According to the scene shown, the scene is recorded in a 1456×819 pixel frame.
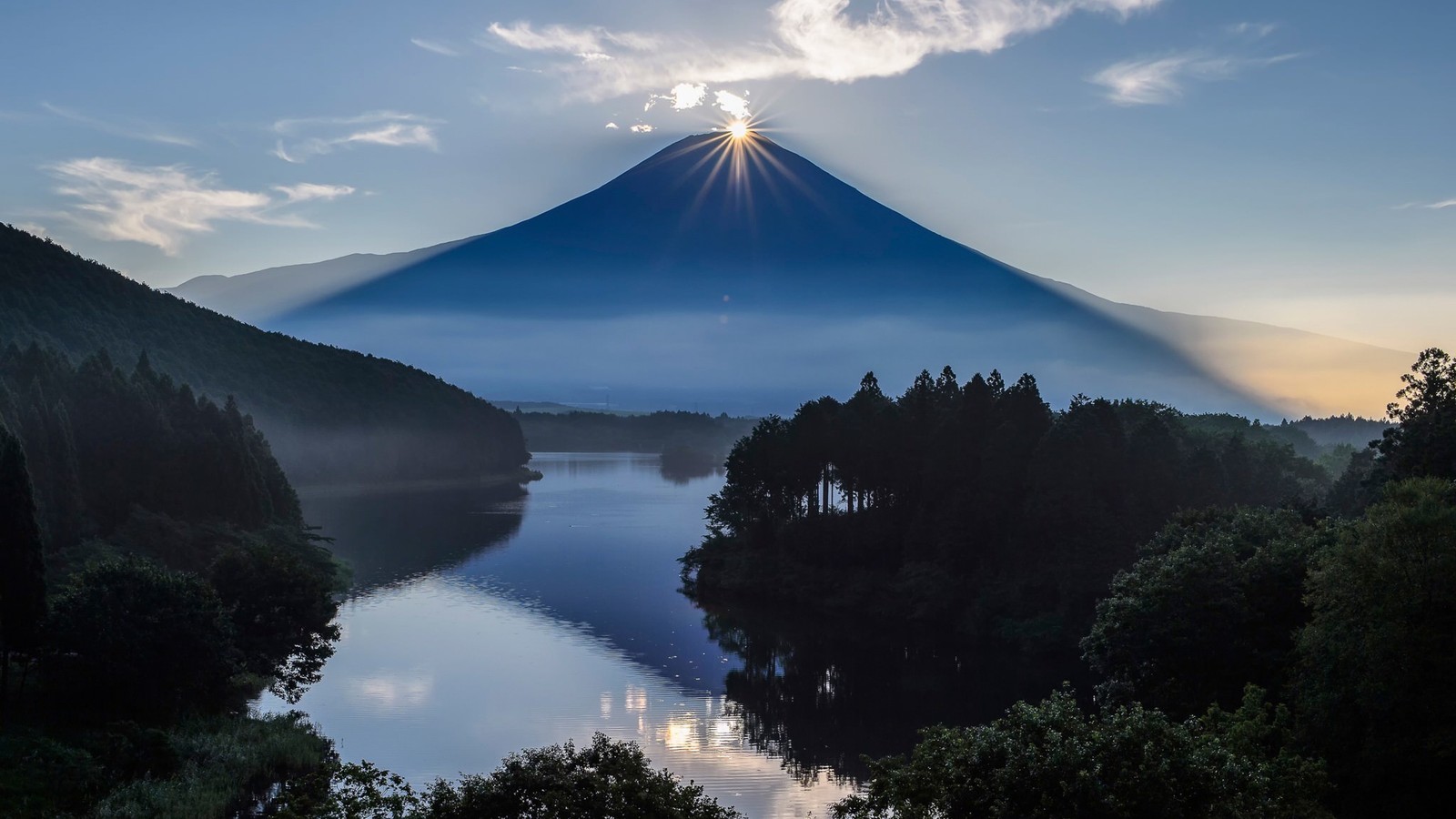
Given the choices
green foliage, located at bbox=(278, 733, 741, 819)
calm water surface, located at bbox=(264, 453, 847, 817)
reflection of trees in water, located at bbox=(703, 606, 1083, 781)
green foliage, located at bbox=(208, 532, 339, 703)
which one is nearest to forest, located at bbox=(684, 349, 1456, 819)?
reflection of trees in water, located at bbox=(703, 606, 1083, 781)

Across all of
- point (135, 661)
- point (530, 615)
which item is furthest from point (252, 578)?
point (530, 615)

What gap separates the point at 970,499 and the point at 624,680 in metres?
A: 24.3

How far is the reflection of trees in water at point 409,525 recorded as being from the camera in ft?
247

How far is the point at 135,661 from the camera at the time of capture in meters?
29.8

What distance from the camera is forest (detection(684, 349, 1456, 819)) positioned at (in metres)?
18.7

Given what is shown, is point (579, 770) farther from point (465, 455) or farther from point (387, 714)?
point (465, 455)

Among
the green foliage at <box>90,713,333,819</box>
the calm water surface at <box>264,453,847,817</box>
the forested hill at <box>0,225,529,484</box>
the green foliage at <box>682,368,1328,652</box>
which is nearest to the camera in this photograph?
the green foliage at <box>90,713,333,819</box>

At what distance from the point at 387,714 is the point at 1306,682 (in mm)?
29125

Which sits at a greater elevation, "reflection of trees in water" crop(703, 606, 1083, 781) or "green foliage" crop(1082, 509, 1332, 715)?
"green foliage" crop(1082, 509, 1332, 715)

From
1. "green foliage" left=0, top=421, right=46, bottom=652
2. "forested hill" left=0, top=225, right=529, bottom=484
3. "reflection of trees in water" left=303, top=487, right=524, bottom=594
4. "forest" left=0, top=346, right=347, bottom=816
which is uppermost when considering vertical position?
"forested hill" left=0, top=225, right=529, bottom=484

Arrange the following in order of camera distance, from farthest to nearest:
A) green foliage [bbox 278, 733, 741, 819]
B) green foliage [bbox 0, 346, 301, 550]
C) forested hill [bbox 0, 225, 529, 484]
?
1. forested hill [bbox 0, 225, 529, 484]
2. green foliage [bbox 0, 346, 301, 550]
3. green foliage [bbox 278, 733, 741, 819]

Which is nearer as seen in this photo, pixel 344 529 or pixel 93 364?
pixel 93 364

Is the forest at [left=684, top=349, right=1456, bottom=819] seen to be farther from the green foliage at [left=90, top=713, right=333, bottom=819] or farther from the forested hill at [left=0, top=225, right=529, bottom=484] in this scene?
the forested hill at [left=0, top=225, right=529, bottom=484]

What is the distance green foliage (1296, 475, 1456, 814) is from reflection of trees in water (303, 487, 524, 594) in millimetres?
53619
